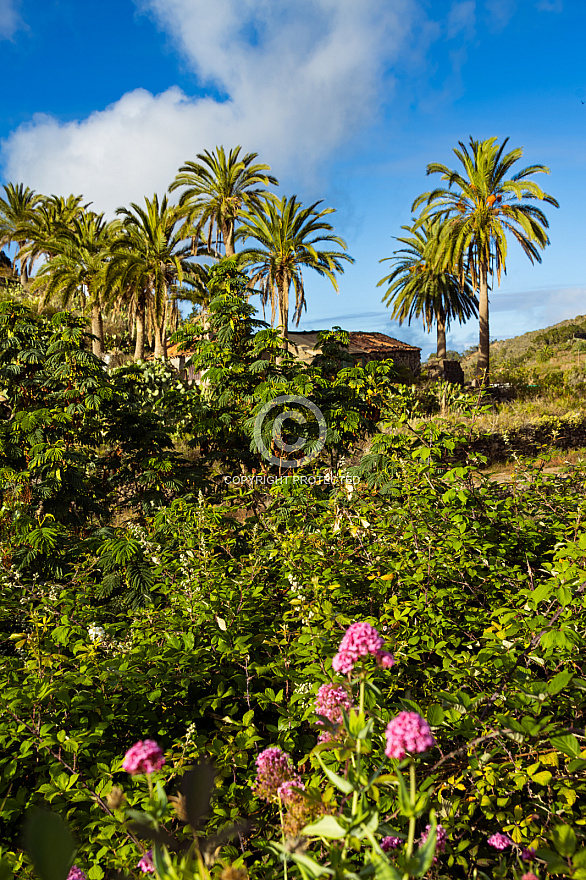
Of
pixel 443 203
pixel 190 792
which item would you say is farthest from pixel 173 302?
pixel 190 792

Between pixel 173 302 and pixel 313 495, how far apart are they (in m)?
16.2

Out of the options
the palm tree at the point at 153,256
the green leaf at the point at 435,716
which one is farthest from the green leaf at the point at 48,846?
the palm tree at the point at 153,256

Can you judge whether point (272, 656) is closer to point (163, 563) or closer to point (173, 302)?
point (163, 563)

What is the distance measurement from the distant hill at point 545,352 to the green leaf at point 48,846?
16993mm

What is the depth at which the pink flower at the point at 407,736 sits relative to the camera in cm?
80

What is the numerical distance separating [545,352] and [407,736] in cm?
2983

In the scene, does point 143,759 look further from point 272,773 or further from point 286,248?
point 286,248

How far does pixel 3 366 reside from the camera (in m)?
4.78

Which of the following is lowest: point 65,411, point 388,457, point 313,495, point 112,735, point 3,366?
point 112,735

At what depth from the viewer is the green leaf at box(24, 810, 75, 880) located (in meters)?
0.51

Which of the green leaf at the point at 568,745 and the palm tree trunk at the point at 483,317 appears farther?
the palm tree trunk at the point at 483,317

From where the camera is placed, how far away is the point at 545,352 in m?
27.0

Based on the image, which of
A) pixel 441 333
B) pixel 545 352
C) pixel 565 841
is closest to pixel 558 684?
pixel 565 841

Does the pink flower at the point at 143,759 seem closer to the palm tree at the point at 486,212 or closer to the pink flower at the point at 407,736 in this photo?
the pink flower at the point at 407,736
